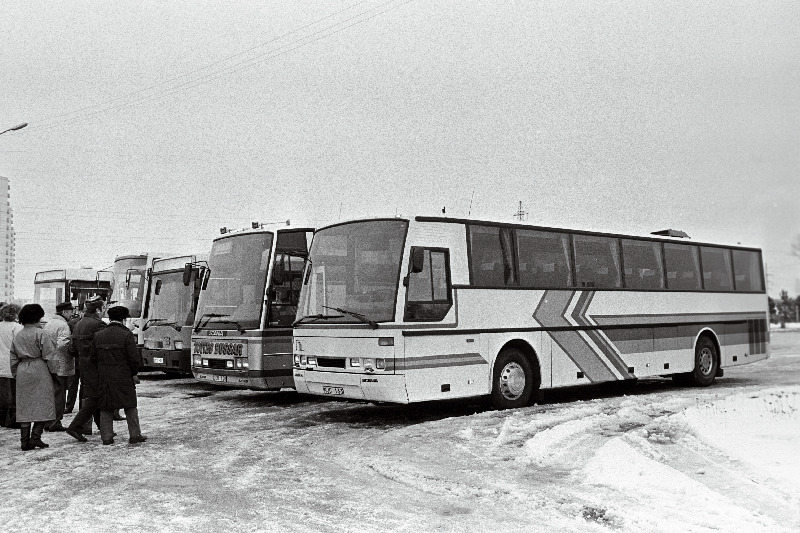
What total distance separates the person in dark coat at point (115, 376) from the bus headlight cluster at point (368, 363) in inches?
116

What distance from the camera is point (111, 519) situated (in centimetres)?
611

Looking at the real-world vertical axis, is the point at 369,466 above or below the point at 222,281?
below

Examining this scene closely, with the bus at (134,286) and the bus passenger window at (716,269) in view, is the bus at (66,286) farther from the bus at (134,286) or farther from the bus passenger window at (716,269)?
the bus passenger window at (716,269)

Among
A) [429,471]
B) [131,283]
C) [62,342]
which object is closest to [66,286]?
[131,283]

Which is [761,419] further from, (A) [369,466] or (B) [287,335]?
(B) [287,335]

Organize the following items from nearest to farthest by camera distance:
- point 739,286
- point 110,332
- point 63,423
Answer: point 110,332 → point 63,423 → point 739,286

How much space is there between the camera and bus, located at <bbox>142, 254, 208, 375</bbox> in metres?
17.7

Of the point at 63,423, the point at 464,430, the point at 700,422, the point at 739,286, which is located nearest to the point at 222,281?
the point at 63,423

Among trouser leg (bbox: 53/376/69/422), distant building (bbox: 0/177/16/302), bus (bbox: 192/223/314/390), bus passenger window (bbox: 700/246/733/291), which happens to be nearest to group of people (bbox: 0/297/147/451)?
trouser leg (bbox: 53/376/69/422)

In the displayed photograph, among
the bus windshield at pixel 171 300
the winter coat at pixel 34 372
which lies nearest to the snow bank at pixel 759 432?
the winter coat at pixel 34 372

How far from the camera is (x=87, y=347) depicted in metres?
10.5

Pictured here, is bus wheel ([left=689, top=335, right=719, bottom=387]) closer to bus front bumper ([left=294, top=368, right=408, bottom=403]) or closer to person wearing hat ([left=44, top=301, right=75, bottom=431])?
bus front bumper ([left=294, top=368, right=408, bottom=403])

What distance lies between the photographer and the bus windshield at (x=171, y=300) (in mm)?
18062

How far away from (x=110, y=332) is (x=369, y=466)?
151 inches
